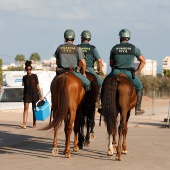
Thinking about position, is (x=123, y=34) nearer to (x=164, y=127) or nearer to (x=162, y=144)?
(x=162, y=144)

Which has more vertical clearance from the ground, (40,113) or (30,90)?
(30,90)

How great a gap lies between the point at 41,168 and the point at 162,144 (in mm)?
5024

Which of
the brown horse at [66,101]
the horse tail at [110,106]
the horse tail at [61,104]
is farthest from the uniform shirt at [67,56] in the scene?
the horse tail at [110,106]

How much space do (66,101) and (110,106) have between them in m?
0.89

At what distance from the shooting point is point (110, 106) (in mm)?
11906

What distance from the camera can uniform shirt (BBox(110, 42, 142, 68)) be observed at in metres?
12.7

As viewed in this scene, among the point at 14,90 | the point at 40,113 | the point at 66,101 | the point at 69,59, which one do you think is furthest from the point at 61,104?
the point at 14,90

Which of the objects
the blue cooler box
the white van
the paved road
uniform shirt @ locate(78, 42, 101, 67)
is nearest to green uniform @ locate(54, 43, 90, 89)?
uniform shirt @ locate(78, 42, 101, 67)

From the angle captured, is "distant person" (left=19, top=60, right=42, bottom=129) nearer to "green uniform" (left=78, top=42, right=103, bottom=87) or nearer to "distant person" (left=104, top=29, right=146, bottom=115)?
"green uniform" (left=78, top=42, right=103, bottom=87)

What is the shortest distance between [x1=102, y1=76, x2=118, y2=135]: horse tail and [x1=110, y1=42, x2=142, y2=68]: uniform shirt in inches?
32.1

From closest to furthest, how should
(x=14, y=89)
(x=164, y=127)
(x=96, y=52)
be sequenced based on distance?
1. (x=96, y=52)
2. (x=164, y=127)
3. (x=14, y=89)

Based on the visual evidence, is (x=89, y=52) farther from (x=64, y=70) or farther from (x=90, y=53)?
(x=64, y=70)

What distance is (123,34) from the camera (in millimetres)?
12977

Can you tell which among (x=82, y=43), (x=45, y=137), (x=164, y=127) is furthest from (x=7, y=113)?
(x=82, y=43)
